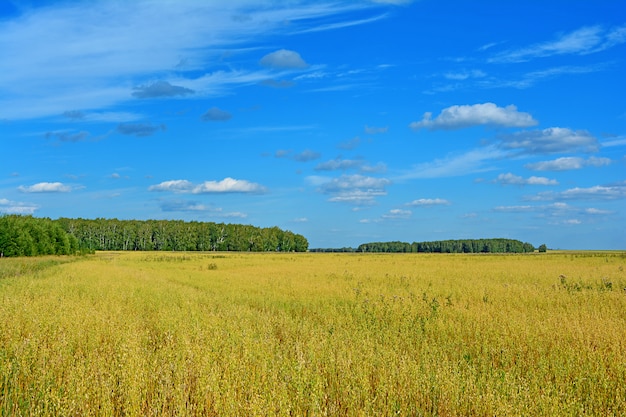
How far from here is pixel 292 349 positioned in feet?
29.8

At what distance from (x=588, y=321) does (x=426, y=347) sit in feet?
18.4

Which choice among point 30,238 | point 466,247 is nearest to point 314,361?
point 30,238

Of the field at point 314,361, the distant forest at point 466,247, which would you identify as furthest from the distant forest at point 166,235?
the field at point 314,361

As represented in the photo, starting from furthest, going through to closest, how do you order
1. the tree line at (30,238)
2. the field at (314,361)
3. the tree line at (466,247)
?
1. the tree line at (466,247)
2. the tree line at (30,238)
3. the field at (314,361)

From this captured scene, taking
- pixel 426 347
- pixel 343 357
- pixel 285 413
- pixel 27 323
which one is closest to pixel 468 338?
pixel 426 347

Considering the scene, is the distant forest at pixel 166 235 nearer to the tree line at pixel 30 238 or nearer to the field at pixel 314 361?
the tree line at pixel 30 238

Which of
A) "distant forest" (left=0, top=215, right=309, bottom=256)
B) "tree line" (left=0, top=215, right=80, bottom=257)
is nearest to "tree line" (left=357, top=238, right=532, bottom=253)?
"distant forest" (left=0, top=215, right=309, bottom=256)

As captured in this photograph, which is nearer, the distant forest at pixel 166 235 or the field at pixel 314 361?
the field at pixel 314 361

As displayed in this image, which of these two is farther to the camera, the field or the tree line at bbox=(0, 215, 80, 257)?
the tree line at bbox=(0, 215, 80, 257)

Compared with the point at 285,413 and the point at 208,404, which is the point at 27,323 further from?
the point at 285,413

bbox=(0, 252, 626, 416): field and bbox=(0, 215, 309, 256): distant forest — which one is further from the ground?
bbox=(0, 215, 309, 256): distant forest

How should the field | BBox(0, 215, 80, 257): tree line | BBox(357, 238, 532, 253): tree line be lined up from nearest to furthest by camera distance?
the field, BBox(0, 215, 80, 257): tree line, BBox(357, 238, 532, 253): tree line

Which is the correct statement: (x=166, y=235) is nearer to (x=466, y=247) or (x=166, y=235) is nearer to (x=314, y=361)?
(x=466, y=247)

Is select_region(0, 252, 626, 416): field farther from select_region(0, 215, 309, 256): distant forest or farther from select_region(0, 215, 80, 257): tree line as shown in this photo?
select_region(0, 215, 309, 256): distant forest
